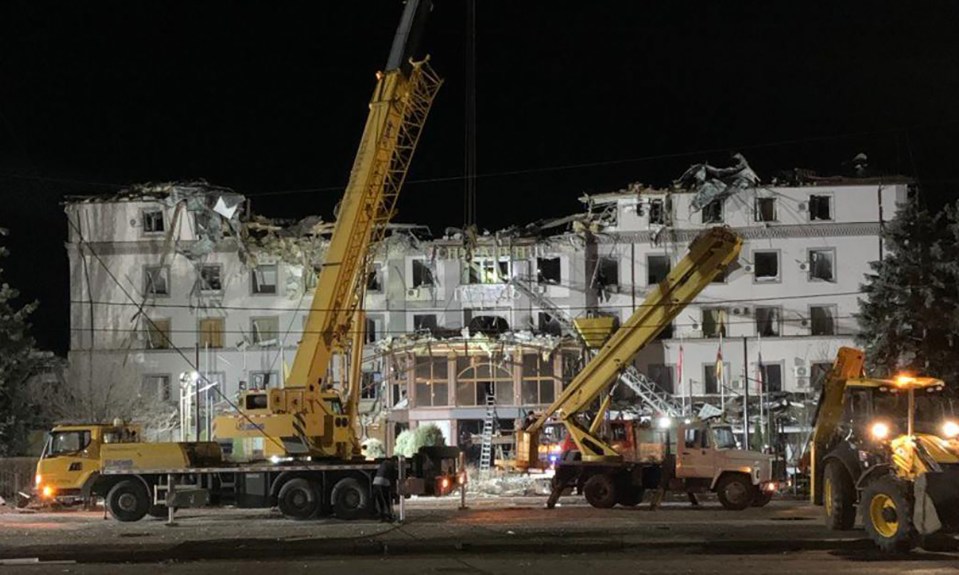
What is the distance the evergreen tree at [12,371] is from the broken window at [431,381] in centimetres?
1742

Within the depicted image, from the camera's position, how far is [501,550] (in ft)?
69.5

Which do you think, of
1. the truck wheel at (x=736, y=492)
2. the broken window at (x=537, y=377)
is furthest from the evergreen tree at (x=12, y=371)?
the truck wheel at (x=736, y=492)

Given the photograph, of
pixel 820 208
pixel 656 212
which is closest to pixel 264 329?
pixel 656 212

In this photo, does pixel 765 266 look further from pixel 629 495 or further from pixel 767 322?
pixel 629 495

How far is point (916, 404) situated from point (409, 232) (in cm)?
4023

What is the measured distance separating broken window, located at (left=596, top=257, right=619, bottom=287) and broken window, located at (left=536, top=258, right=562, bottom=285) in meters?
2.02

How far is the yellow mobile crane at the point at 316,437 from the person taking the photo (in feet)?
95.7

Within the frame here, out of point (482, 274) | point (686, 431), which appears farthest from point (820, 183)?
point (686, 431)

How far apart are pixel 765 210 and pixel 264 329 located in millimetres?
26059

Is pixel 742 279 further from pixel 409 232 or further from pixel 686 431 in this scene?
pixel 686 431

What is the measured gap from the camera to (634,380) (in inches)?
2154

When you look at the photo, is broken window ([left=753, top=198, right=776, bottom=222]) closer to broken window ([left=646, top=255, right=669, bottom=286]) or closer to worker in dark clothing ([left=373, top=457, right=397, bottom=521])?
broken window ([left=646, top=255, right=669, bottom=286])

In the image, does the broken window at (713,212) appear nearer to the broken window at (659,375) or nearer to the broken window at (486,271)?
the broken window at (659,375)

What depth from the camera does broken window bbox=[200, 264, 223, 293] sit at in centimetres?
6000
